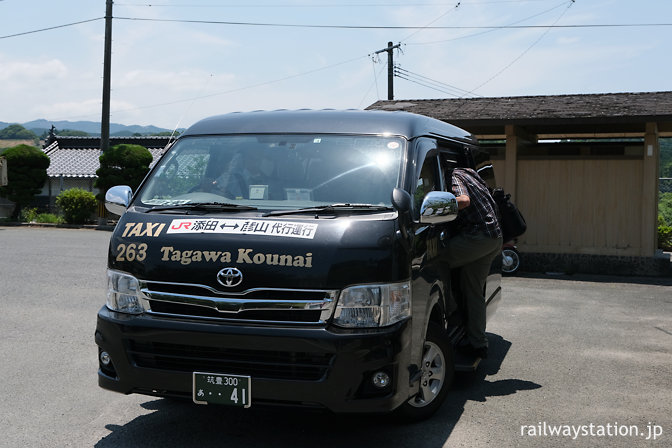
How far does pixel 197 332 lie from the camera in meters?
4.15

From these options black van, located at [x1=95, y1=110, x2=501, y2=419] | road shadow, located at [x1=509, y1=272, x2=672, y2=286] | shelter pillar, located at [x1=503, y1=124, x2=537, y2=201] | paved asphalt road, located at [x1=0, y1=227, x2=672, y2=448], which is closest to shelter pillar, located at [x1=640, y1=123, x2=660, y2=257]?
road shadow, located at [x1=509, y1=272, x2=672, y2=286]

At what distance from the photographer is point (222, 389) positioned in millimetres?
4148

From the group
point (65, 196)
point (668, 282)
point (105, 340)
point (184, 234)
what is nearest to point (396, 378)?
point (184, 234)

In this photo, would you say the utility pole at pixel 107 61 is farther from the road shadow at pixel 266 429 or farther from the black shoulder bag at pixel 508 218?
the road shadow at pixel 266 429

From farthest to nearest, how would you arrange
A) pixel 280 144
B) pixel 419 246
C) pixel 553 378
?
1. pixel 553 378
2. pixel 280 144
3. pixel 419 246

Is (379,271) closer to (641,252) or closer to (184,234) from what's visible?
(184,234)

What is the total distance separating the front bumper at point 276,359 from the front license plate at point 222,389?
0.13 feet

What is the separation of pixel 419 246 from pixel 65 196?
25422 mm

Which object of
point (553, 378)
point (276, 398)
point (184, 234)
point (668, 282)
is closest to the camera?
point (276, 398)

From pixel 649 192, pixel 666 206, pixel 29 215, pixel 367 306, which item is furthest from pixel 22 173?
pixel 367 306

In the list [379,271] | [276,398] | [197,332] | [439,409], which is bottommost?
[439,409]

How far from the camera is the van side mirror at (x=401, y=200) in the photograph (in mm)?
4438

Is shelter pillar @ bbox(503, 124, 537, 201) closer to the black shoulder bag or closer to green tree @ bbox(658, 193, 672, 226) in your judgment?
the black shoulder bag

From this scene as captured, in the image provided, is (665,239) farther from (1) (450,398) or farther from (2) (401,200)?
(2) (401,200)
